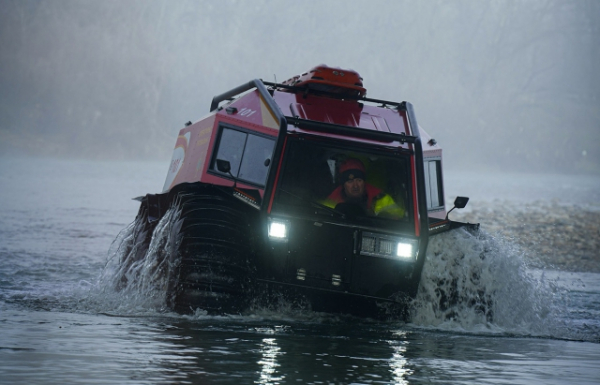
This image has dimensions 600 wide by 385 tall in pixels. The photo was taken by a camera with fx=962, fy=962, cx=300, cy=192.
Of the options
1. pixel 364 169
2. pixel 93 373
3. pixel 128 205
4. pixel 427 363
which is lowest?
pixel 93 373

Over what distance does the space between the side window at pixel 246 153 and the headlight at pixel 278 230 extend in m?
1.26

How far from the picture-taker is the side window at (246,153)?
34.2 ft

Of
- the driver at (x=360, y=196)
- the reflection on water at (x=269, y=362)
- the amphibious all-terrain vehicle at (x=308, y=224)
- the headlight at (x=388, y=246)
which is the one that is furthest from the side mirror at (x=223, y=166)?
the reflection on water at (x=269, y=362)

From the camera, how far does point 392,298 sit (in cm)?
939

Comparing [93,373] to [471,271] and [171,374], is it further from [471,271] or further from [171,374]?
[471,271]

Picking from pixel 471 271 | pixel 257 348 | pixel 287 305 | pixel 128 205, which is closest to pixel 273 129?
pixel 287 305

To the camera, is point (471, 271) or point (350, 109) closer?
point (471, 271)

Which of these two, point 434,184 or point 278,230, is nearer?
point 278,230

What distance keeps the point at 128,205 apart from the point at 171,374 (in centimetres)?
3557

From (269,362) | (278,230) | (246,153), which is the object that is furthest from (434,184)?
(269,362)

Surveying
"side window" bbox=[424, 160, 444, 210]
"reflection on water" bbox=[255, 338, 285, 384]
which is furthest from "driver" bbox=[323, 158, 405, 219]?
"side window" bbox=[424, 160, 444, 210]

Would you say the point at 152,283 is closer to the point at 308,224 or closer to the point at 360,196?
the point at 308,224

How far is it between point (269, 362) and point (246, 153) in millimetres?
4316

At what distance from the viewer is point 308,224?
9.15 meters
